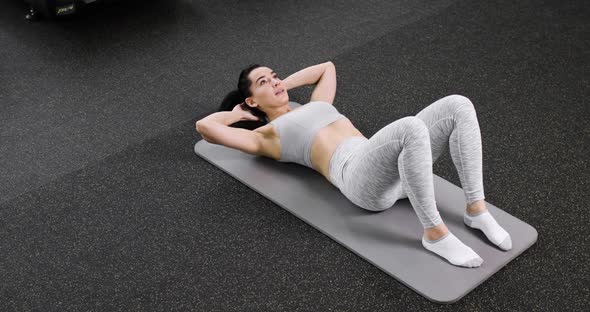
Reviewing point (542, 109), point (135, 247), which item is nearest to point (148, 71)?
point (135, 247)

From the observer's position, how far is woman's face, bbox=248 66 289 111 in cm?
241

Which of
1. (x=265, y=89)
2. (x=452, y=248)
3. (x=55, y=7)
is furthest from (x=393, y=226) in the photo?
(x=55, y=7)

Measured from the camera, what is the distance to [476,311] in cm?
189

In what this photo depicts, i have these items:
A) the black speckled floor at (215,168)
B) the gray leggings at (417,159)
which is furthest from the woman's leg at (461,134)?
the black speckled floor at (215,168)

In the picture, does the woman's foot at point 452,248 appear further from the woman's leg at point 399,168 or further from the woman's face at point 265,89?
the woman's face at point 265,89

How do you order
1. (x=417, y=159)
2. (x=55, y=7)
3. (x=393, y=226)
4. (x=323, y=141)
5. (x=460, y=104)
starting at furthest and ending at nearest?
(x=55, y=7)
(x=323, y=141)
(x=393, y=226)
(x=460, y=104)
(x=417, y=159)

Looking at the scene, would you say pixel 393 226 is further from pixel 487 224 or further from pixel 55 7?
pixel 55 7

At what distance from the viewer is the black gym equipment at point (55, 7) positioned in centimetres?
371

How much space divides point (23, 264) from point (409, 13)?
2.41 metres

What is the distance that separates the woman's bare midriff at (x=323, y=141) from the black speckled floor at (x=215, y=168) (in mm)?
202

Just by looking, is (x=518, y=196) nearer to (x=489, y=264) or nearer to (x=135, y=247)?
(x=489, y=264)

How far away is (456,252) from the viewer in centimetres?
197

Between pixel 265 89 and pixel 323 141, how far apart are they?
311 millimetres

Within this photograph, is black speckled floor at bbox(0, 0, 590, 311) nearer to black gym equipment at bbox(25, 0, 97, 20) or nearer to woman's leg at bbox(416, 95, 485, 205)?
black gym equipment at bbox(25, 0, 97, 20)
